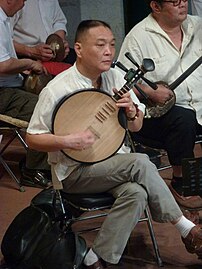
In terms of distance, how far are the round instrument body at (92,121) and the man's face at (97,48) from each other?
113 millimetres

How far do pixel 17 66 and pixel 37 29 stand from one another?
0.61m

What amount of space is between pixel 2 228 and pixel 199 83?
117 cm

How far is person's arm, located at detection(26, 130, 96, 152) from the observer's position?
2.13m

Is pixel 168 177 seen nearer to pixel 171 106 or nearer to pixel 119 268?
pixel 171 106

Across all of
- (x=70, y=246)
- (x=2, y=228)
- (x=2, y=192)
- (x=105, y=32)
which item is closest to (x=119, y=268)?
(x=70, y=246)

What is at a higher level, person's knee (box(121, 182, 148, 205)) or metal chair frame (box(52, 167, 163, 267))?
person's knee (box(121, 182, 148, 205))

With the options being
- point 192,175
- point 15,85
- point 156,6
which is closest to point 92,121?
point 192,175

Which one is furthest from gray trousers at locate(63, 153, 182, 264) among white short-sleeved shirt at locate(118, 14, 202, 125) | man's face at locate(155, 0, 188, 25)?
man's face at locate(155, 0, 188, 25)

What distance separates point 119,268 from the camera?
243 cm

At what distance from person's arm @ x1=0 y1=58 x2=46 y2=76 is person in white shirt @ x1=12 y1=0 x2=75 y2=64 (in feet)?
0.80

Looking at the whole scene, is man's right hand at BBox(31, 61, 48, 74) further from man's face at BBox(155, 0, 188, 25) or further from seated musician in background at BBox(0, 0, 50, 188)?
man's face at BBox(155, 0, 188, 25)

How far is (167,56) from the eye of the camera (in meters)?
2.84

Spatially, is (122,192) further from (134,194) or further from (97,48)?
(97,48)

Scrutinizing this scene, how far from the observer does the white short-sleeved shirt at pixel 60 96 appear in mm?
2188
